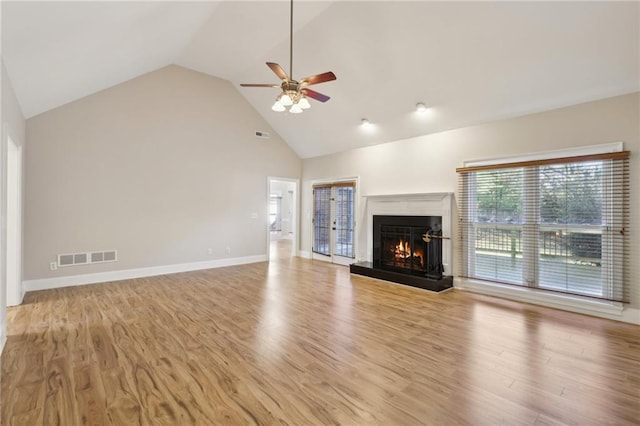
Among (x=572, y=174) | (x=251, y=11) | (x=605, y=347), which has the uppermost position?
(x=251, y=11)

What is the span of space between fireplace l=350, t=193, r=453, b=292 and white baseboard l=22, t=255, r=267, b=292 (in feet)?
10.2

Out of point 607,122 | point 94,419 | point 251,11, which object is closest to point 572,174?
point 607,122

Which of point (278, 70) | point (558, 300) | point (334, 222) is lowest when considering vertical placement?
point (558, 300)

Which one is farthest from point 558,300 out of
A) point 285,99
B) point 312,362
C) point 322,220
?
point 322,220

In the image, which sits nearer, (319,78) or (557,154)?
(319,78)

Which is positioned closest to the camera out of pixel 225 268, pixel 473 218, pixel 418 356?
pixel 418 356

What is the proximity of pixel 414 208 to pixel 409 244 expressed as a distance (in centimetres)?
71

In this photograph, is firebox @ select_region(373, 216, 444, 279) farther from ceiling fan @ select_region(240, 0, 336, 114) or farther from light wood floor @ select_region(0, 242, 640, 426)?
ceiling fan @ select_region(240, 0, 336, 114)

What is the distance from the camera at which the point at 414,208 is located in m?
5.86

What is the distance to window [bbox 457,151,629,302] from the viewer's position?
12.6 ft

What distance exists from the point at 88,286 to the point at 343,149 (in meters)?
5.86

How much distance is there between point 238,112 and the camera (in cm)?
731

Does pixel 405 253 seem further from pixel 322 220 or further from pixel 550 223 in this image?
pixel 322 220

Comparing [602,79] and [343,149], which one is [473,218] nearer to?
[602,79]
